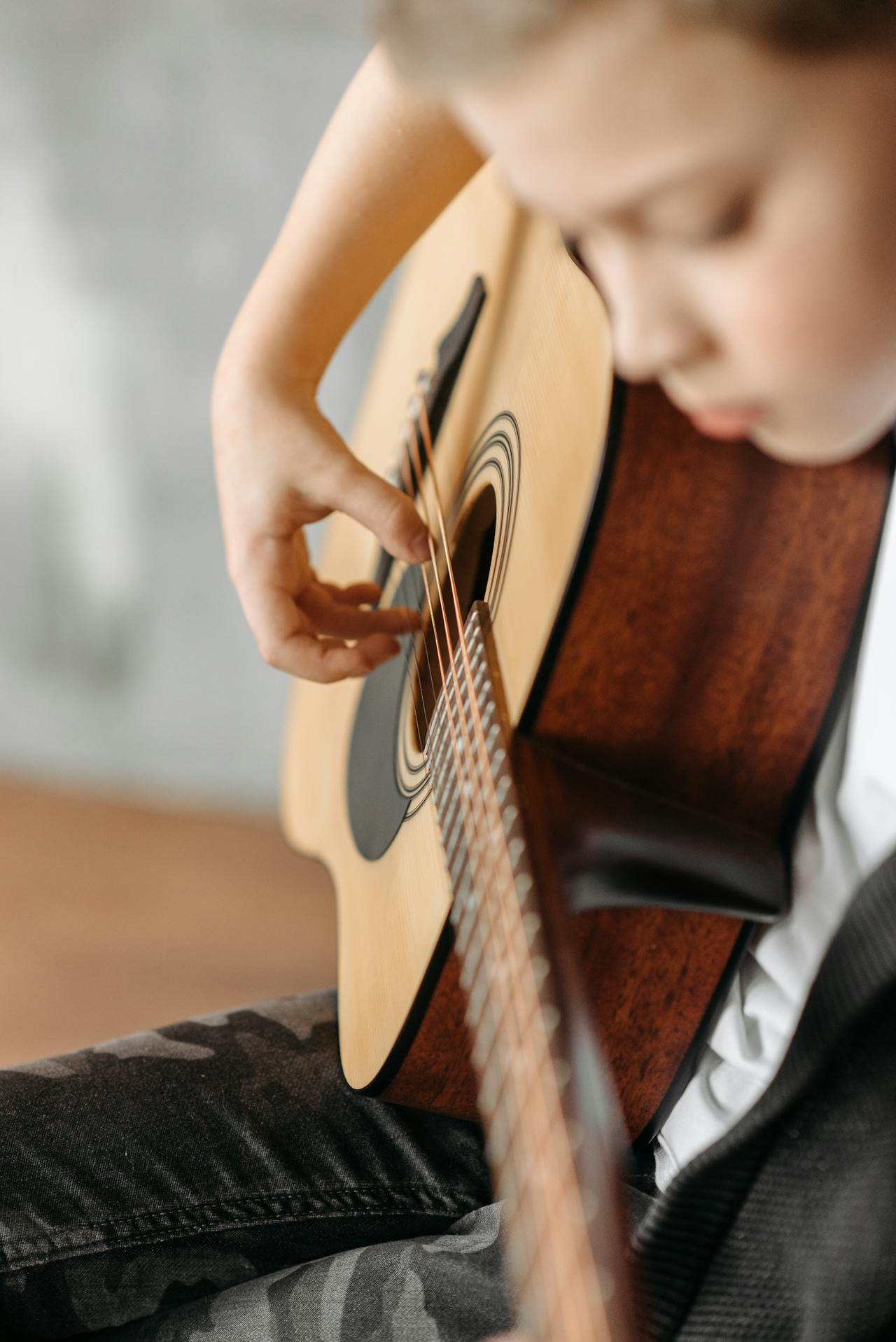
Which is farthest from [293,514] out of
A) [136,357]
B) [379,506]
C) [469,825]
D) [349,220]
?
[136,357]

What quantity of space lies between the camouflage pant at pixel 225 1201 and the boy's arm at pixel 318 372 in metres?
0.24

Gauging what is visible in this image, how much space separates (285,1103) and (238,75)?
93cm

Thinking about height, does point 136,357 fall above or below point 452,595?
above

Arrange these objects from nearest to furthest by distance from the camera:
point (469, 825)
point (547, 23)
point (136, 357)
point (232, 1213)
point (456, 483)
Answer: point (547, 23) → point (469, 825) → point (232, 1213) → point (456, 483) → point (136, 357)

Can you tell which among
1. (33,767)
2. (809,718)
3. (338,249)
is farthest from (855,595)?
(33,767)

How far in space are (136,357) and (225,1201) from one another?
0.89 meters

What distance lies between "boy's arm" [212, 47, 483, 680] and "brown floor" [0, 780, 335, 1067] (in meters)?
0.64

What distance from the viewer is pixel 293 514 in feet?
2.08

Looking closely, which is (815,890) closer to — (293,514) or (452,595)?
(452,595)

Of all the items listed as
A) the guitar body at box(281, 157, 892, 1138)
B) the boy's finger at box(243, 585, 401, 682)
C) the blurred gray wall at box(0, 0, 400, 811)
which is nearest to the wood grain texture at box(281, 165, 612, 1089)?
the guitar body at box(281, 157, 892, 1138)

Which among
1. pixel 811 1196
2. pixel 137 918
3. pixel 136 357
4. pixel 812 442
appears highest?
pixel 136 357

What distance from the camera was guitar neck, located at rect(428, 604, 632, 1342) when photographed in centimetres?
28

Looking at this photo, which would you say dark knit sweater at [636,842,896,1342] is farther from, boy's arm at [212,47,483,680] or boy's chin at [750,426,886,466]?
boy's arm at [212,47,483,680]

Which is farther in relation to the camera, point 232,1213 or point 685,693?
point 232,1213
